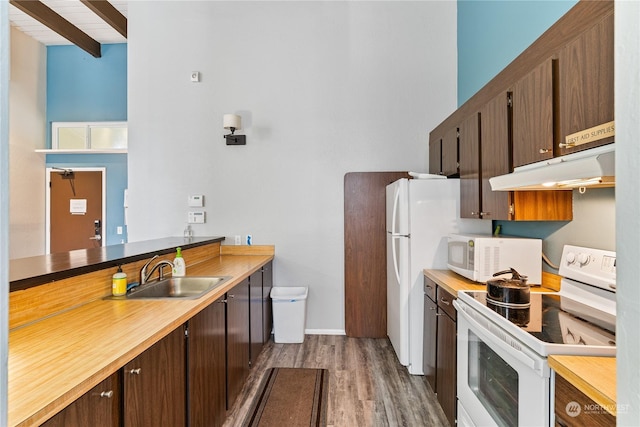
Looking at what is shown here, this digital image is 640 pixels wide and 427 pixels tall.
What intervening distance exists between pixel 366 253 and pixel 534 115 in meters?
2.14

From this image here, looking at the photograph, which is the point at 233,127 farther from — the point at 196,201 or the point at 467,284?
the point at 467,284

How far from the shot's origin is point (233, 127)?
3.47m

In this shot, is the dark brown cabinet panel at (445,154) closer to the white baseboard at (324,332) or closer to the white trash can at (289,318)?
the white trash can at (289,318)

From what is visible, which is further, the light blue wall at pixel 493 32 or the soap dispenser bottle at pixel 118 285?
the light blue wall at pixel 493 32

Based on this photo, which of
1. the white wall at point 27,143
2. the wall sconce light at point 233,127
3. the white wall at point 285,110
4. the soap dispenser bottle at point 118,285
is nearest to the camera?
the soap dispenser bottle at point 118,285

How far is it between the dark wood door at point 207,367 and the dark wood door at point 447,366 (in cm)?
136

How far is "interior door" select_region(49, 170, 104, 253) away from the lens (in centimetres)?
495

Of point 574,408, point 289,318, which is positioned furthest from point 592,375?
point 289,318

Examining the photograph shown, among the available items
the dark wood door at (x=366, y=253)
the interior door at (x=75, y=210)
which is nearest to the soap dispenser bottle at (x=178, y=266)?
the dark wood door at (x=366, y=253)

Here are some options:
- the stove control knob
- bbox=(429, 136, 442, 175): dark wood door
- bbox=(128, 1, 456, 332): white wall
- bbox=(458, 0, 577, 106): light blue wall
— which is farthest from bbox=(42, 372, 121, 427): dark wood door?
bbox=(429, 136, 442, 175): dark wood door

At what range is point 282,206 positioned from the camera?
11.9ft

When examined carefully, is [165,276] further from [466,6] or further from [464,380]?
[466,6]

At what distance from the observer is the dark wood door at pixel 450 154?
2728 mm

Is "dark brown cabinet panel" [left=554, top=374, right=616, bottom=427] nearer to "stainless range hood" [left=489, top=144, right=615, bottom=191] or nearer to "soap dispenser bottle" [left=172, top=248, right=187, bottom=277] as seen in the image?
"stainless range hood" [left=489, top=144, right=615, bottom=191]
